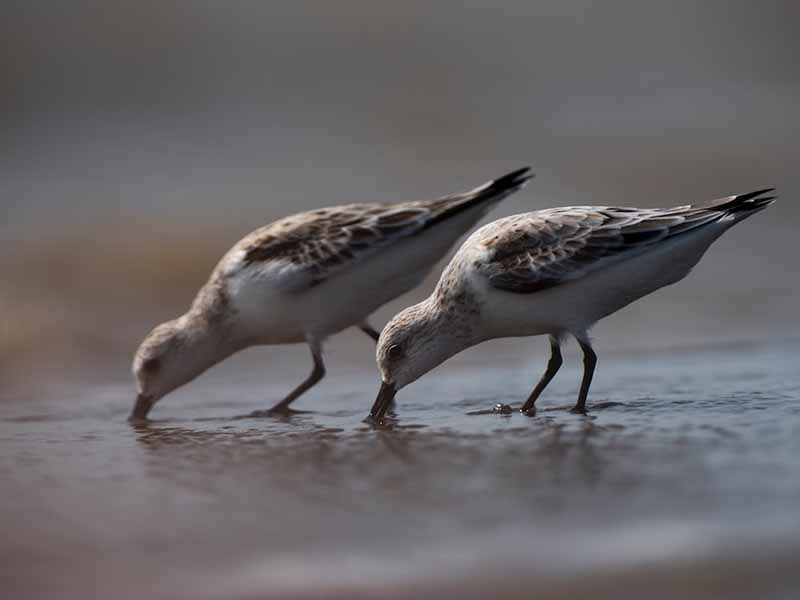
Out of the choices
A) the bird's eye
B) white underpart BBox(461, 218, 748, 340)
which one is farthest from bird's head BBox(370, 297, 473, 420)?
white underpart BBox(461, 218, 748, 340)

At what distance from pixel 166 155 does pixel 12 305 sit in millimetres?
5606

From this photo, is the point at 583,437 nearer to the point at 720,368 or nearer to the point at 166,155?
the point at 720,368

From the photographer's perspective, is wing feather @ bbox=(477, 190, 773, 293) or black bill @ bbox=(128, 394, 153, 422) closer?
wing feather @ bbox=(477, 190, 773, 293)

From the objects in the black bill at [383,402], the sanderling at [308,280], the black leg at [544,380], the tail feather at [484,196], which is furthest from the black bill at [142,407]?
the black leg at [544,380]

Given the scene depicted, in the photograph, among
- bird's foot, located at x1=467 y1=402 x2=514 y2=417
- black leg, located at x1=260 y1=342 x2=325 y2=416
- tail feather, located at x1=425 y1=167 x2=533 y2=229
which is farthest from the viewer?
black leg, located at x1=260 y1=342 x2=325 y2=416

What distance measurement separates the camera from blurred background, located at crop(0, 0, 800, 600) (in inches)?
165

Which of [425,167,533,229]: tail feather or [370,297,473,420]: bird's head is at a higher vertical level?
[425,167,533,229]: tail feather

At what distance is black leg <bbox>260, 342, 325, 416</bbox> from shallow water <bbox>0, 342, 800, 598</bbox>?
0.48 metres

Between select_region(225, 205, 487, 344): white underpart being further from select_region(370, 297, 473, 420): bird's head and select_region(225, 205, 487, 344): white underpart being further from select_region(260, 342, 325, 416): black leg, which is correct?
select_region(370, 297, 473, 420): bird's head

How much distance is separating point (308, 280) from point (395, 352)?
1082mm

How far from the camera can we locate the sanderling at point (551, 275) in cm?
697

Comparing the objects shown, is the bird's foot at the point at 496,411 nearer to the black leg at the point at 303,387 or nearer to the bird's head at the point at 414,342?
the bird's head at the point at 414,342

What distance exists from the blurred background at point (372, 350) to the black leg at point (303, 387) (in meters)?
0.21

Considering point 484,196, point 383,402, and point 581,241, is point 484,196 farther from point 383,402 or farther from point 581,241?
point 383,402
